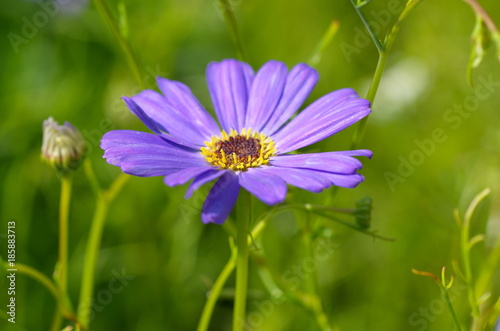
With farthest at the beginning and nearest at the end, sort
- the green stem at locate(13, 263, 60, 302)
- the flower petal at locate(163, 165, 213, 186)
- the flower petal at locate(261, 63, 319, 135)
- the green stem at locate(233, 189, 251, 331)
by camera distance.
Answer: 1. the flower petal at locate(261, 63, 319, 135)
2. the green stem at locate(13, 263, 60, 302)
3. the green stem at locate(233, 189, 251, 331)
4. the flower petal at locate(163, 165, 213, 186)

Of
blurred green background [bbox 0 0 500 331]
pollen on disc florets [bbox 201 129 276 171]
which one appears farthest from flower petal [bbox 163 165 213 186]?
blurred green background [bbox 0 0 500 331]

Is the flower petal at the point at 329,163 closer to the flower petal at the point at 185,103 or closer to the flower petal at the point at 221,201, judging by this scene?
the flower petal at the point at 221,201

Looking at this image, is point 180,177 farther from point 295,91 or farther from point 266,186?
point 295,91

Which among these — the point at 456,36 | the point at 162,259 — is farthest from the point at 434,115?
the point at 162,259

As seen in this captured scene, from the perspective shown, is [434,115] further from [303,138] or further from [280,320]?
[303,138]

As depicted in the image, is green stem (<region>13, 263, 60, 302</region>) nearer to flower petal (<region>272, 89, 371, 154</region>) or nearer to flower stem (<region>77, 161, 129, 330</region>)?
flower stem (<region>77, 161, 129, 330</region>)

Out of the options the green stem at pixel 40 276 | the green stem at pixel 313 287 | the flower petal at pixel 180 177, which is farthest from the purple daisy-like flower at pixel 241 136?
the green stem at pixel 40 276
